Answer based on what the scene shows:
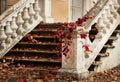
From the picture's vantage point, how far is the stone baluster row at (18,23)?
9.58 m

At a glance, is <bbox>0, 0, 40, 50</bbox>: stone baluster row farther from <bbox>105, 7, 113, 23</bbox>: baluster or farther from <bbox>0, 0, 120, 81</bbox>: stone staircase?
<bbox>105, 7, 113, 23</bbox>: baluster

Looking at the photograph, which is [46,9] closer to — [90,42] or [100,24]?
[100,24]

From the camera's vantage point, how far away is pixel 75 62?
7.59 meters

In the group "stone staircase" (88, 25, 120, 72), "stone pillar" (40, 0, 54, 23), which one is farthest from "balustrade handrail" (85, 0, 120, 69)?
"stone pillar" (40, 0, 54, 23)

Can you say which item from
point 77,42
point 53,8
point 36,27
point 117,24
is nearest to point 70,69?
point 77,42

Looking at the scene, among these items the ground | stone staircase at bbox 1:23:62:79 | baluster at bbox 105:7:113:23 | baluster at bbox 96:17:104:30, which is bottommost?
the ground

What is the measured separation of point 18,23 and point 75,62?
3.02m

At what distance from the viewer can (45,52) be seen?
358 inches

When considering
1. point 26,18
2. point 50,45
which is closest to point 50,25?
point 26,18

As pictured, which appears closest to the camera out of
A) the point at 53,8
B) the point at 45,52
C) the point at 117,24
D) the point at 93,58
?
the point at 93,58

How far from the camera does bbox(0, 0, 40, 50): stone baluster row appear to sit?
9.58 meters

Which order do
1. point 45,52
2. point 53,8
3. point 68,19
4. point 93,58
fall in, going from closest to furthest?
point 93,58, point 45,52, point 53,8, point 68,19

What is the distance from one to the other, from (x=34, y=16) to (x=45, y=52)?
2.13 m

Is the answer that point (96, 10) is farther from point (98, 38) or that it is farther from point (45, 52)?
point (45, 52)
